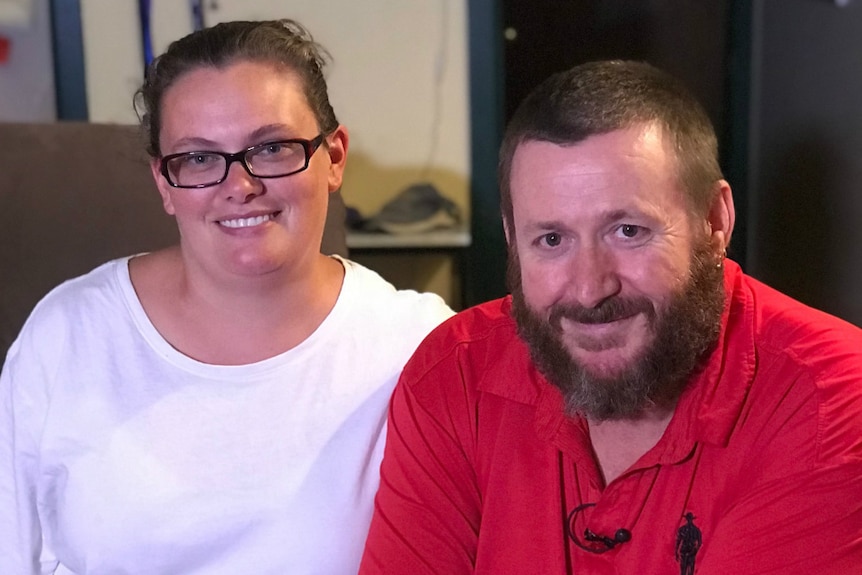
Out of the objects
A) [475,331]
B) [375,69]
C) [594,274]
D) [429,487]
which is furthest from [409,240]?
[594,274]

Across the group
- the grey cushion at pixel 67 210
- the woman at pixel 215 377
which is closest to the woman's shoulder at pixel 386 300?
the woman at pixel 215 377

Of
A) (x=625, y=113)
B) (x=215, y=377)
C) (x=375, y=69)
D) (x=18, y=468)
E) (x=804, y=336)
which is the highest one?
(x=375, y=69)

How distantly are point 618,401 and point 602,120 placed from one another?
354 mm

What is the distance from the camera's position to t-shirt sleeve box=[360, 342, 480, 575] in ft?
3.92

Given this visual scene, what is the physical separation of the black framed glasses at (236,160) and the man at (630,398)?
30cm

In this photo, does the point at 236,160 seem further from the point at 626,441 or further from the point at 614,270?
the point at 626,441

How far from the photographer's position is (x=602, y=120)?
3.51 feet

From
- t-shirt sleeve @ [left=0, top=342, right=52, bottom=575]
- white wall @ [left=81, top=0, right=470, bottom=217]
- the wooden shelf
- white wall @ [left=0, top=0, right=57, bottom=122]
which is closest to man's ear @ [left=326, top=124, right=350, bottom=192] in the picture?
t-shirt sleeve @ [left=0, top=342, right=52, bottom=575]

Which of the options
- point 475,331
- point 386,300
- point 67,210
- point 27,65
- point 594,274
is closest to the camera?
point 594,274

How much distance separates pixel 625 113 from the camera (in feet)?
3.51

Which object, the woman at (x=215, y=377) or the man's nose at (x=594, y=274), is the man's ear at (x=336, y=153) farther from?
the man's nose at (x=594, y=274)

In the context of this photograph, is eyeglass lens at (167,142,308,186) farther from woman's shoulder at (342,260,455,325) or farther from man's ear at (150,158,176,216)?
woman's shoulder at (342,260,455,325)

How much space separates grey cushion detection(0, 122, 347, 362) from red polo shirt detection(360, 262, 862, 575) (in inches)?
23.8

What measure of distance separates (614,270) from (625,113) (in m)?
0.19
